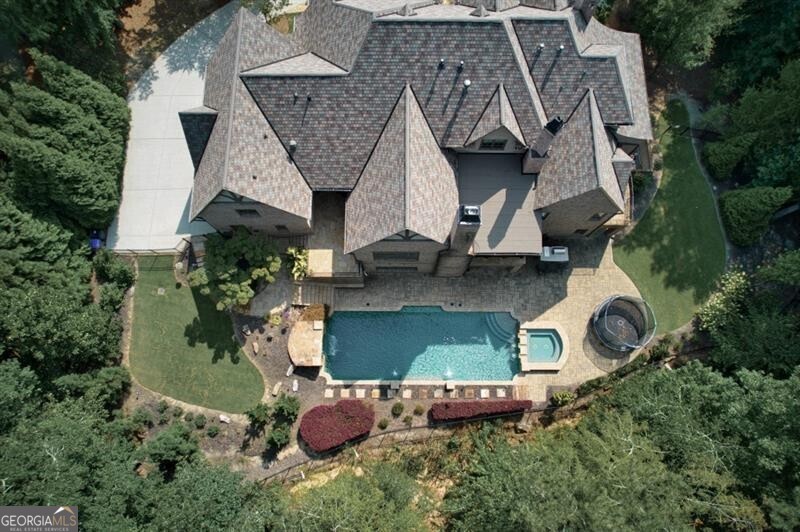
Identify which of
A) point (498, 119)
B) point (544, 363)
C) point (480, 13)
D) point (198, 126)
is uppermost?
point (480, 13)

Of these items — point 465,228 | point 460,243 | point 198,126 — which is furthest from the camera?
point 198,126

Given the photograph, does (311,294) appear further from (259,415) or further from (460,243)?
(460,243)

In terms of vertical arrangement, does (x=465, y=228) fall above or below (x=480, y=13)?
below


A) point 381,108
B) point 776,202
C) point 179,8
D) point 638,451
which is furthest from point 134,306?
point 776,202

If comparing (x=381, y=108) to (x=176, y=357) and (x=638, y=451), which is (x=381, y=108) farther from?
(x=638, y=451)

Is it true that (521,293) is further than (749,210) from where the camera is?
Yes

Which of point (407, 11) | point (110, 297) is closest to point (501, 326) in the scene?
point (407, 11)
